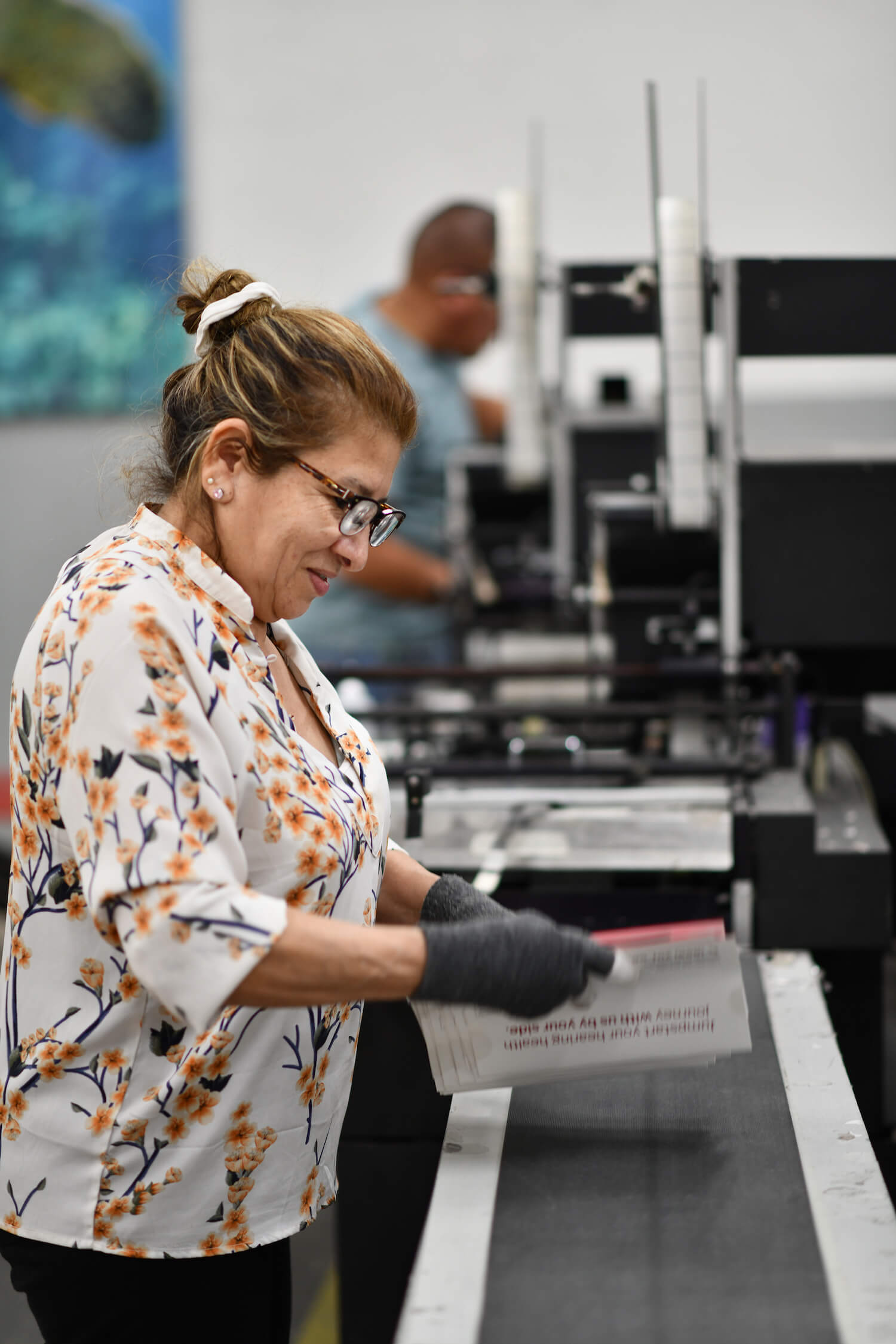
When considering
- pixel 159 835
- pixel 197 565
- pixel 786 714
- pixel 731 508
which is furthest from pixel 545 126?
pixel 159 835

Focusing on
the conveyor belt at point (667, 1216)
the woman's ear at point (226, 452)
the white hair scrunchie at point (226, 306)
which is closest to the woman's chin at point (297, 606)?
the woman's ear at point (226, 452)

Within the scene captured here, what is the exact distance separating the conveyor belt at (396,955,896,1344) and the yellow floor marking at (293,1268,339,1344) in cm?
118

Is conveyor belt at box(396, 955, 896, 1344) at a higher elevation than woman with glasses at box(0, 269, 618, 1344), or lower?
lower

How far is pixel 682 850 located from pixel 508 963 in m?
0.86

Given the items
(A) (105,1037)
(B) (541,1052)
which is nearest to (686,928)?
(B) (541,1052)

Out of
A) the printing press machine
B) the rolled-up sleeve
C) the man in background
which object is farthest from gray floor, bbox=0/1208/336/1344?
the man in background

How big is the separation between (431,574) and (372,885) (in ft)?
15.3

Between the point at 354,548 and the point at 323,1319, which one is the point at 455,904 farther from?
the point at 323,1319

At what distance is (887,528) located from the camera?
229 cm

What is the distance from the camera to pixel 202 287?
44.4 inches

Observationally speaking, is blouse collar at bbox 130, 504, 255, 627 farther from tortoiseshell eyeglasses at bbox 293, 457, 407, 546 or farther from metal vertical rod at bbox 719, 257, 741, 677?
metal vertical rod at bbox 719, 257, 741, 677

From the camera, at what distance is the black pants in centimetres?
100

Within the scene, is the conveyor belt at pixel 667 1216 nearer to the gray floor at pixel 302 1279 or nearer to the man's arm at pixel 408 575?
the gray floor at pixel 302 1279

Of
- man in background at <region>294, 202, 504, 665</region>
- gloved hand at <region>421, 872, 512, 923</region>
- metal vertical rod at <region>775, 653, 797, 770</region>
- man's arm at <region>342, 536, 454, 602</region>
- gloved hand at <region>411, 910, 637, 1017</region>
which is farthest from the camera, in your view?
man's arm at <region>342, 536, 454, 602</region>
